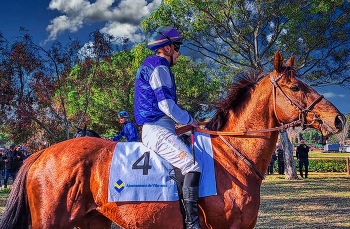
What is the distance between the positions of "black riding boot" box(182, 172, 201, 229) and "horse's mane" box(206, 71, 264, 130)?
2.72ft

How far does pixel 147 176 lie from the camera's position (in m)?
4.26

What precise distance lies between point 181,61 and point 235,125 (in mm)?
17784

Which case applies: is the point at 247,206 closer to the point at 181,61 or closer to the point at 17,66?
the point at 17,66

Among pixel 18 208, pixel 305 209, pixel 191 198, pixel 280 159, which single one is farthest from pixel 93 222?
pixel 280 159

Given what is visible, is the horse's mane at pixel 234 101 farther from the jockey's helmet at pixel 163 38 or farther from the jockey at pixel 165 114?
the jockey's helmet at pixel 163 38

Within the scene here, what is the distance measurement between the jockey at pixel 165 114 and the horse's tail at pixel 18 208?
1.49 meters

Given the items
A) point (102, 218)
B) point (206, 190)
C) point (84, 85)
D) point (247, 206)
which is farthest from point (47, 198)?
point (84, 85)

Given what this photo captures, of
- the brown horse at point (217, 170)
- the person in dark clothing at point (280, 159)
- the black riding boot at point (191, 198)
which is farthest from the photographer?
the person in dark clothing at point (280, 159)

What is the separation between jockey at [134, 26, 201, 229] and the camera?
4.11 m

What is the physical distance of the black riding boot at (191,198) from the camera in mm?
4023

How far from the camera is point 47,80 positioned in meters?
13.6

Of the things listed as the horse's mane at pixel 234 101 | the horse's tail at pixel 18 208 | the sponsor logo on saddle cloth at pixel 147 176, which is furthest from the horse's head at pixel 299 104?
the horse's tail at pixel 18 208

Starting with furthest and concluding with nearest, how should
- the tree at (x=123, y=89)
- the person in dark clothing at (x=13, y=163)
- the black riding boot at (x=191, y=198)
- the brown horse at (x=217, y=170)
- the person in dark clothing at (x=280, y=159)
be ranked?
the person in dark clothing at (x=280, y=159)
the tree at (x=123, y=89)
the person in dark clothing at (x=13, y=163)
the brown horse at (x=217, y=170)
the black riding boot at (x=191, y=198)

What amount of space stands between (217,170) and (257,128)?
0.68 metres
